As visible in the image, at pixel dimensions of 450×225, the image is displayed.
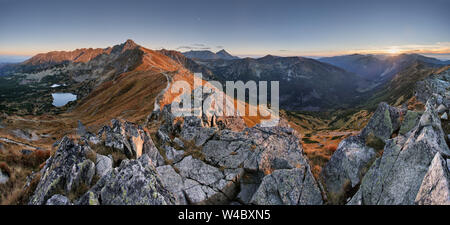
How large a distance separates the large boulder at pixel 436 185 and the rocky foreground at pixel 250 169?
42 millimetres

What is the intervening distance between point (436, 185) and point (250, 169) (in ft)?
34.6

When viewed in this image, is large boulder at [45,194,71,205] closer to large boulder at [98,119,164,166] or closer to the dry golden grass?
the dry golden grass

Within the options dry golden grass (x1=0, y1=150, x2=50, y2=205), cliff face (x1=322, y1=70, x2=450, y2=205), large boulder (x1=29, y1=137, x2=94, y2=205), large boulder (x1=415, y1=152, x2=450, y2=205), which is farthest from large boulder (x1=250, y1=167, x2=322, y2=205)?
dry golden grass (x1=0, y1=150, x2=50, y2=205)

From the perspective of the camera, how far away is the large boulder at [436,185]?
295 inches

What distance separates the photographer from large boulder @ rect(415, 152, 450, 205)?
295 inches

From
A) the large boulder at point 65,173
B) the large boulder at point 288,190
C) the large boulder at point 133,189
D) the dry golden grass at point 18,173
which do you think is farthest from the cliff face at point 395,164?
the dry golden grass at point 18,173

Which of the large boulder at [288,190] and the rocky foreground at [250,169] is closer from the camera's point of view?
the rocky foreground at [250,169]

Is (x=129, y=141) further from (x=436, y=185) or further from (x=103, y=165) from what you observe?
(x=436, y=185)

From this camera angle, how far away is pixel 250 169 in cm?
1605

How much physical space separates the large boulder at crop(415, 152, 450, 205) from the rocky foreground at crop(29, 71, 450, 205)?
4 cm

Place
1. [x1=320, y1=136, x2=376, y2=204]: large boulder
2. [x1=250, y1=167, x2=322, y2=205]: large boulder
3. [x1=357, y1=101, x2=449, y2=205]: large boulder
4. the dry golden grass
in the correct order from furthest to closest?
[x1=320, y1=136, x2=376, y2=204]: large boulder → [x1=250, y1=167, x2=322, y2=205]: large boulder → the dry golden grass → [x1=357, y1=101, x2=449, y2=205]: large boulder

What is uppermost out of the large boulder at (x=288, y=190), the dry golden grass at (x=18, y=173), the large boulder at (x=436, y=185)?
the large boulder at (x=436, y=185)

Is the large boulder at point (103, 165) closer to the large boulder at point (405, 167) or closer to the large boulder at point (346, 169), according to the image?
the large boulder at point (346, 169)
